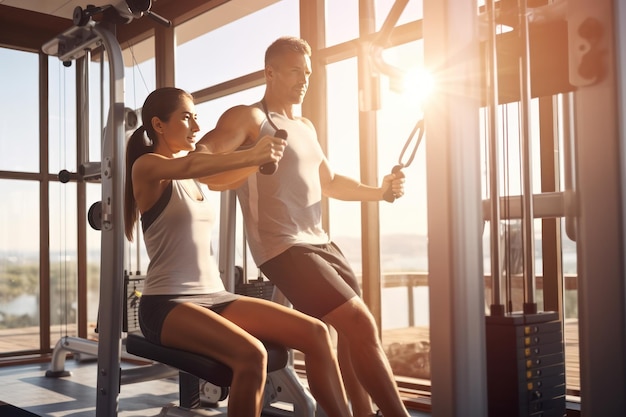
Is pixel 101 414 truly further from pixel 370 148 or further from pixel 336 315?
pixel 370 148

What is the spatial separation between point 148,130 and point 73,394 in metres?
2.27

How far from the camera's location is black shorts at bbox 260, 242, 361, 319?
6.15 ft

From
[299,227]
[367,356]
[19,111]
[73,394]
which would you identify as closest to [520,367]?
[367,356]

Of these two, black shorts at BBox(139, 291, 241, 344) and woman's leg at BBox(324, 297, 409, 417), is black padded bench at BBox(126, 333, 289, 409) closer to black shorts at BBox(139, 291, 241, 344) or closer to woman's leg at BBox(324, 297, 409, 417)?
black shorts at BBox(139, 291, 241, 344)

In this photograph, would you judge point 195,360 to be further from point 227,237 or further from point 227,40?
point 227,40

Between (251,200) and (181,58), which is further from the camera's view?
(181,58)

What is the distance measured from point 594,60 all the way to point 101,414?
7.35 ft

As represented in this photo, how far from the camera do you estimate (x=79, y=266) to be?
545 cm

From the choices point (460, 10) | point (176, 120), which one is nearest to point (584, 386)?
point (460, 10)

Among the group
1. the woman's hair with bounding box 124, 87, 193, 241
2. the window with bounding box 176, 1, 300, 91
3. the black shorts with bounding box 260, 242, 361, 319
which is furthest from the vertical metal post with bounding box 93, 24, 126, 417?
the window with bounding box 176, 1, 300, 91

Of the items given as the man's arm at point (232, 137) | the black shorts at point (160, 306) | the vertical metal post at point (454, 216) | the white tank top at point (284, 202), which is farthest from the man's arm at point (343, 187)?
the vertical metal post at point (454, 216)

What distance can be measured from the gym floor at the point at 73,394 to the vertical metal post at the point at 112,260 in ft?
1.66

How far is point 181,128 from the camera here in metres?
2.13

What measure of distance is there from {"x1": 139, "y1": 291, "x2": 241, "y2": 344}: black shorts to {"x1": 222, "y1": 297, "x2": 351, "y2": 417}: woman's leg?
4cm
